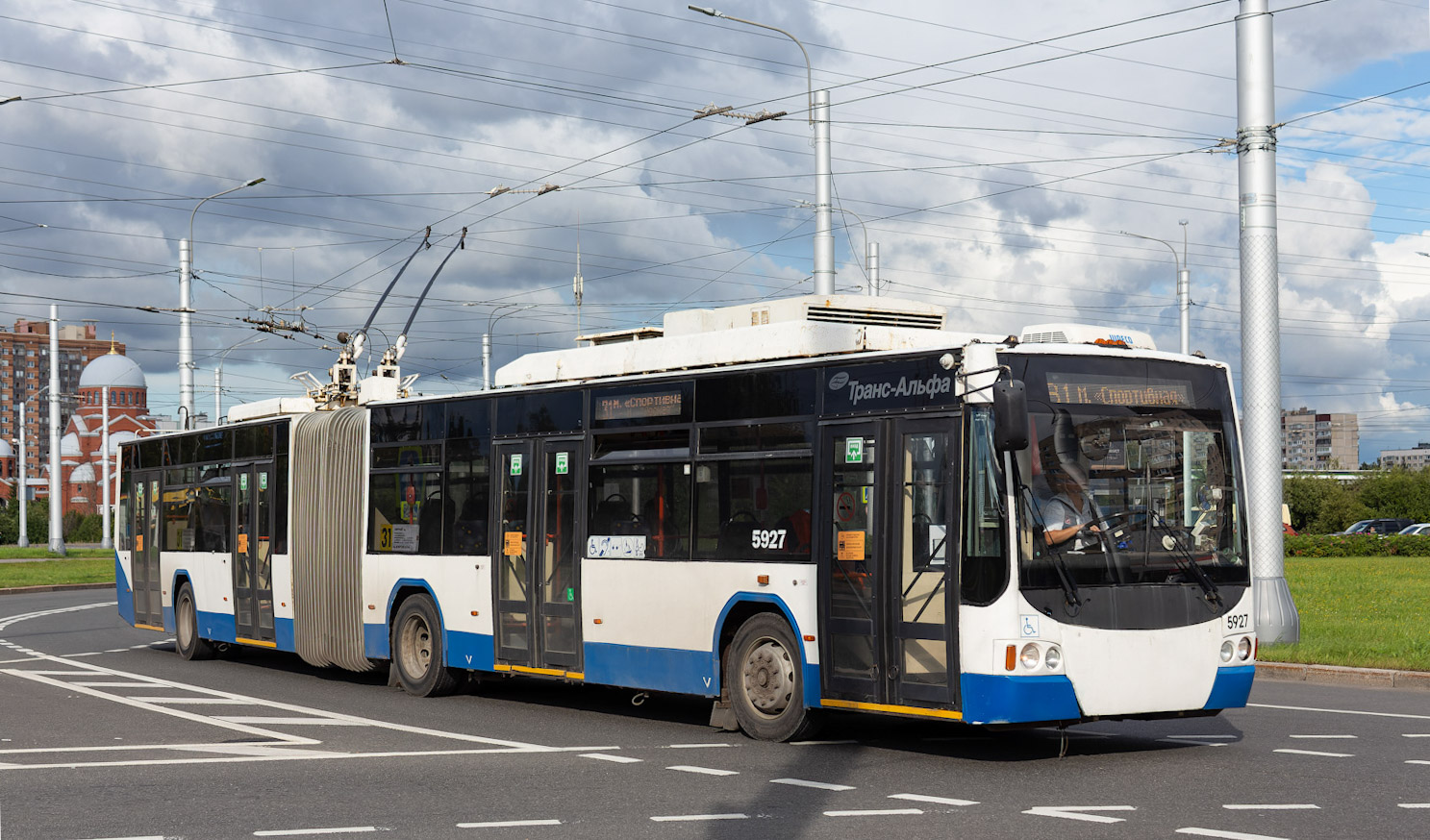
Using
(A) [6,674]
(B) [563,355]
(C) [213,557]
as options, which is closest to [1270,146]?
(B) [563,355]

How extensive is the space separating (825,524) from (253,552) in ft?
33.3

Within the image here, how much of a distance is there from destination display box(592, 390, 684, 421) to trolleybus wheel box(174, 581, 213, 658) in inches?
366

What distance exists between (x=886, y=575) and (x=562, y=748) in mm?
2756

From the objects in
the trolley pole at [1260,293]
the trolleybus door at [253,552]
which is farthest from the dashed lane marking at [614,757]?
the trolley pole at [1260,293]

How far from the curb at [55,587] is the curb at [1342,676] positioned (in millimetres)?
32438

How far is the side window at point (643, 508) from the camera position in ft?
42.7

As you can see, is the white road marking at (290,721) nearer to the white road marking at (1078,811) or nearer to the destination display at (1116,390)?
the destination display at (1116,390)

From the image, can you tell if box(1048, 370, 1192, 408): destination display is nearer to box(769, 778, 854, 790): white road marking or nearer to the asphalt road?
the asphalt road

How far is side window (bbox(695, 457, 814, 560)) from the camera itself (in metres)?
11.9

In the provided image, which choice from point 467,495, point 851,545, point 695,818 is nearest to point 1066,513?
point 851,545

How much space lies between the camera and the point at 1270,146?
19.5m

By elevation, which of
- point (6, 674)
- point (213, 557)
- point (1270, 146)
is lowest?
point (6, 674)

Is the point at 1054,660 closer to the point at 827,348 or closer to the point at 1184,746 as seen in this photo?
the point at 1184,746

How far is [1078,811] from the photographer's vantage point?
28.6 feet
